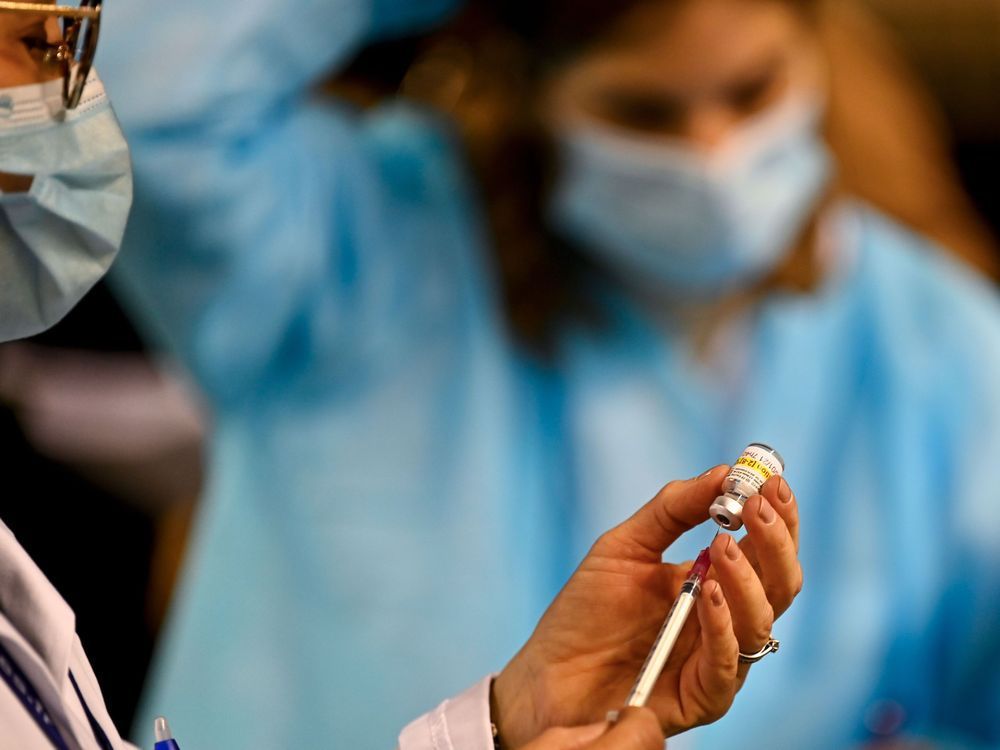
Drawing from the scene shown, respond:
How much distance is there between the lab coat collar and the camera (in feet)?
1.85

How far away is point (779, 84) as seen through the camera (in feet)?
4.43

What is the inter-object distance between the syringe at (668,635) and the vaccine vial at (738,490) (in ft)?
0.07

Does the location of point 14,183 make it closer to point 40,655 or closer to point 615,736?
point 40,655

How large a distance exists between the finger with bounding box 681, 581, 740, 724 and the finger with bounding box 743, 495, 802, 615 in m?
0.03

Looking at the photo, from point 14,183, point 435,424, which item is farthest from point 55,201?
point 435,424

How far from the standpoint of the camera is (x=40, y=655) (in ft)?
1.86

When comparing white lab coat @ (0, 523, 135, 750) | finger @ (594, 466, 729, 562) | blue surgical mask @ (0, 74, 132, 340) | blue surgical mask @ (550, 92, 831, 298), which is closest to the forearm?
blue surgical mask @ (0, 74, 132, 340)

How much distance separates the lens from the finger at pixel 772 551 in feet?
1.88

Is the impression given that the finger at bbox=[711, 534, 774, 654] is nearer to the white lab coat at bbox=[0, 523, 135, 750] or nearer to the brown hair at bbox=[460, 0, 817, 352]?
the white lab coat at bbox=[0, 523, 135, 750]

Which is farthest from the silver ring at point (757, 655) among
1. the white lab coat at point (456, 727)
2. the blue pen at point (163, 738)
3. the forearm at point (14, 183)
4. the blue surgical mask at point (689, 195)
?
the blue surgical mask at point (689, 195)

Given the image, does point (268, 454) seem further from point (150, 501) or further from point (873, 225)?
point (873, 225)

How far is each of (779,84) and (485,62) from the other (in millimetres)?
320

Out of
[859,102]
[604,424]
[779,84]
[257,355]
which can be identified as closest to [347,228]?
[257,355]

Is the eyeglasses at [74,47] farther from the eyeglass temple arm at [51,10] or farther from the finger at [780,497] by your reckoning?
the finger at [780,497]
